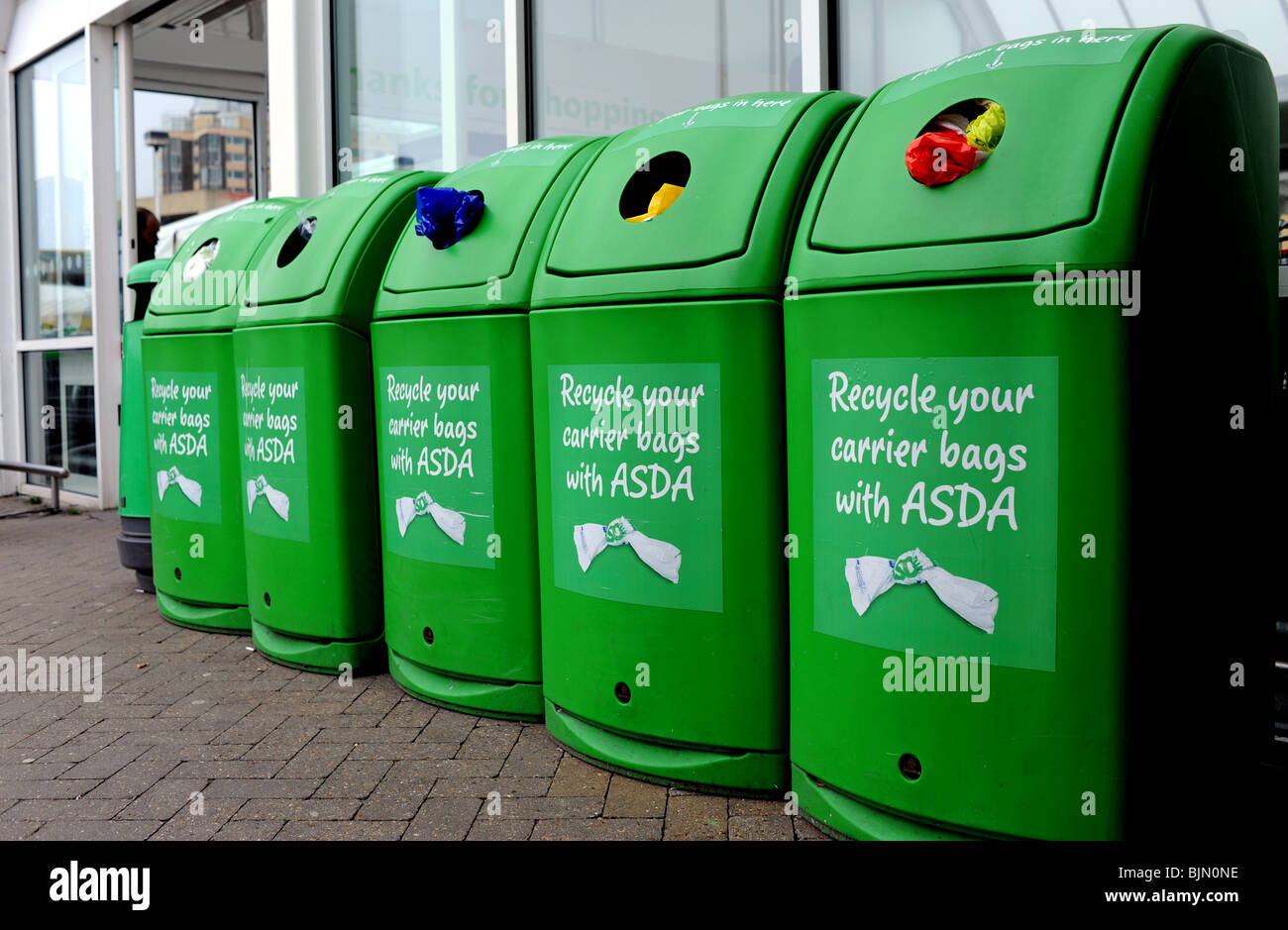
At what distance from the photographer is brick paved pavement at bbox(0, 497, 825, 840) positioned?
2549 millimetres

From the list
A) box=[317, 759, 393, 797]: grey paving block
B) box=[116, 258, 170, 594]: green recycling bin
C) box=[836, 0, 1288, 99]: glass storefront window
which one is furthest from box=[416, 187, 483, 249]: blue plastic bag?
box=[116, 258, 170, 594]: green recycling bin

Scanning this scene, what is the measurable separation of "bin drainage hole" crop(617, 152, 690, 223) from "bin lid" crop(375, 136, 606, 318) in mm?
225

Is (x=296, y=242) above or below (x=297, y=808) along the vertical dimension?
above

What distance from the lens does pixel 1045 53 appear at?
2232 millimetres

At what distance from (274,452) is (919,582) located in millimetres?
2371

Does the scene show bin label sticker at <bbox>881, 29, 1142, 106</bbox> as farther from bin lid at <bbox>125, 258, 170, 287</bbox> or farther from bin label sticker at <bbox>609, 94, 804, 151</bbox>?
bin lid at <bbox>125, 258, 170, 287</bbox>

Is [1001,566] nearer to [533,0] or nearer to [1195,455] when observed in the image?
[1195,455]

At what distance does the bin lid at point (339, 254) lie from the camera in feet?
11.7

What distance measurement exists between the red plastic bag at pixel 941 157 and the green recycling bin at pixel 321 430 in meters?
1.97

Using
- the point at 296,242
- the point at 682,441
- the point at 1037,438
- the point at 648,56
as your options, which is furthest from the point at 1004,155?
the point at 648,56

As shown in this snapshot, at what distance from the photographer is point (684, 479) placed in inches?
103

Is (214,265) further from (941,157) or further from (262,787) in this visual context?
(941,157)

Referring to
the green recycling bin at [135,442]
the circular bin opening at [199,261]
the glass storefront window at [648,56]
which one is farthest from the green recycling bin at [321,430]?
the glass storefront window at [648,56]
